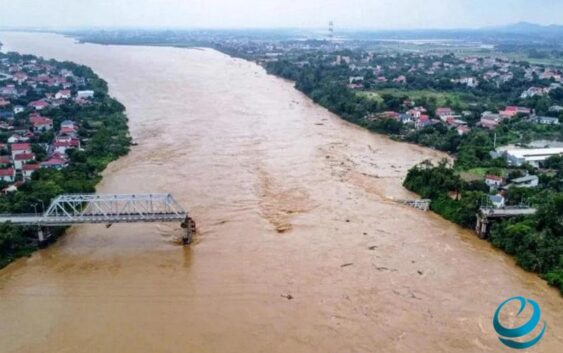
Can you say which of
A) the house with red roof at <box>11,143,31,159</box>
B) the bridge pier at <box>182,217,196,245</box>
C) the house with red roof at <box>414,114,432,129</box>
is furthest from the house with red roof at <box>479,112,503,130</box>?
the house with red roof at <box>11,143,31,159</box>

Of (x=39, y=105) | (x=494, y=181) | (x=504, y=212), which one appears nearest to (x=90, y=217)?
(x=504, y=212)

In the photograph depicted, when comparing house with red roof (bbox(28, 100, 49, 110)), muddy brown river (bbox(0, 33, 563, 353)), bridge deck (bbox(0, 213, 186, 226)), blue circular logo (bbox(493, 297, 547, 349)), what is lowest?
blue circular logo (bbox(493, 297, 547, 349))

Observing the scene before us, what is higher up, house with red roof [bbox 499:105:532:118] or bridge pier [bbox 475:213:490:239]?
house with red roof [bbox 499:105:532:118]

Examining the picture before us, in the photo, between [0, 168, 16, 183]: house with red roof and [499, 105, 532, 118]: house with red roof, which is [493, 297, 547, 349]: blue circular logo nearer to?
[0, 168, 16, 183]: house with red roof

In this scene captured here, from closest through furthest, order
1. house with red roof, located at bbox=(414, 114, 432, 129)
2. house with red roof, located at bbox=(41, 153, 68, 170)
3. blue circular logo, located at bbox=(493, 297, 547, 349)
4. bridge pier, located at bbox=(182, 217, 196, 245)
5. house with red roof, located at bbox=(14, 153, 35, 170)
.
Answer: blue circular logo, located at bbox=(493, 297, 547, 349) → bridge pier, located at bbox=(182, 217, 196, 245) → house with red roof, located at bbox=(41, 153, 68, 170) → house with red roof, located at bbox=(14, 153, 35, 170) → house with red roof, located at bbox=(414, 114, 432, 129)

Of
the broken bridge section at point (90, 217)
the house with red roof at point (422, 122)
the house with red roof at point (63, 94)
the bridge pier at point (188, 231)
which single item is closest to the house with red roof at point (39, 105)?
the house with red roof at point (63, 94)

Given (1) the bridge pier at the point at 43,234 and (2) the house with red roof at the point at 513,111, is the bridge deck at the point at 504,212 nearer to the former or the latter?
(1) the bridge pier at the point at 43,234

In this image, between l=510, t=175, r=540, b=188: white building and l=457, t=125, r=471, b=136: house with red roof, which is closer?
l=510, t=175, r=540, b=188: white building
